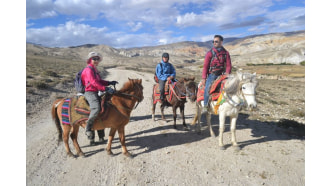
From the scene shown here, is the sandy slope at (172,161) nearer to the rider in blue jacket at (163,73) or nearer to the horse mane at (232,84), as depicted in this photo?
the rider in blue jacket at (163,73)

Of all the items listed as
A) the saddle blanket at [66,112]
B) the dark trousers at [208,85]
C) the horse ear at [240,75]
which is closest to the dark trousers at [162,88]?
the dark trousers at [208,85]

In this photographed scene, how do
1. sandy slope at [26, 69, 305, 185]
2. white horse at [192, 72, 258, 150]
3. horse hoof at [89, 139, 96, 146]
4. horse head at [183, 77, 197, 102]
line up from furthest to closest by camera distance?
horse head at [183, 77, 197, 102] < horse hoof at [89, 139, 96, 146] < white horse at [192, 72, 258, 150] < sandy slope at [26, 69, 305, 185]

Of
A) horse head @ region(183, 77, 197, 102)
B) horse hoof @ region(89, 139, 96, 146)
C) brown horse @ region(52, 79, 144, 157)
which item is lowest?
horse hoof @ region(89, 139, 96, 146)

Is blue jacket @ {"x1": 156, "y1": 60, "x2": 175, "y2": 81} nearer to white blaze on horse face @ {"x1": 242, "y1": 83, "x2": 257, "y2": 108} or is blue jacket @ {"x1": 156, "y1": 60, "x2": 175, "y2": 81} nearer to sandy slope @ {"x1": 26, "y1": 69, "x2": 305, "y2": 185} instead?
sandy slope @ {"x1": 26, "y1": 69, "x2": 305, "y2": 185}

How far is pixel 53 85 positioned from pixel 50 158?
12.2 metres

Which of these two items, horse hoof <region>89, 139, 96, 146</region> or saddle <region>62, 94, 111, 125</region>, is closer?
saddle <region>62, 94, 111, 125</region>

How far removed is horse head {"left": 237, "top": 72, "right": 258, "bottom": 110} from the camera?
15.5 ft

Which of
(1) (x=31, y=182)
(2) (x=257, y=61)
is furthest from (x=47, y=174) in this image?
(2) (x=257, y=61)

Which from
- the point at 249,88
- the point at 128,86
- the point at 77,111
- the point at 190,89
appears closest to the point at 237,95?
the point at 249,88

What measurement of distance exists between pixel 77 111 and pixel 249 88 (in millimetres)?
4951

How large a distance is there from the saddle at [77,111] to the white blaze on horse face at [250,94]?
407cm

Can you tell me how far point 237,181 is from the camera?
4.36 m

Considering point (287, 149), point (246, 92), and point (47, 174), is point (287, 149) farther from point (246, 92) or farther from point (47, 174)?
point (47, 174)

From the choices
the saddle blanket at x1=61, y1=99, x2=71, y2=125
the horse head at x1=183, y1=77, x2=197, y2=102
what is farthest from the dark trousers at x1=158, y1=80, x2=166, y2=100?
the saddle blanket at x1=61, y1=99, x2=71, y2=125
